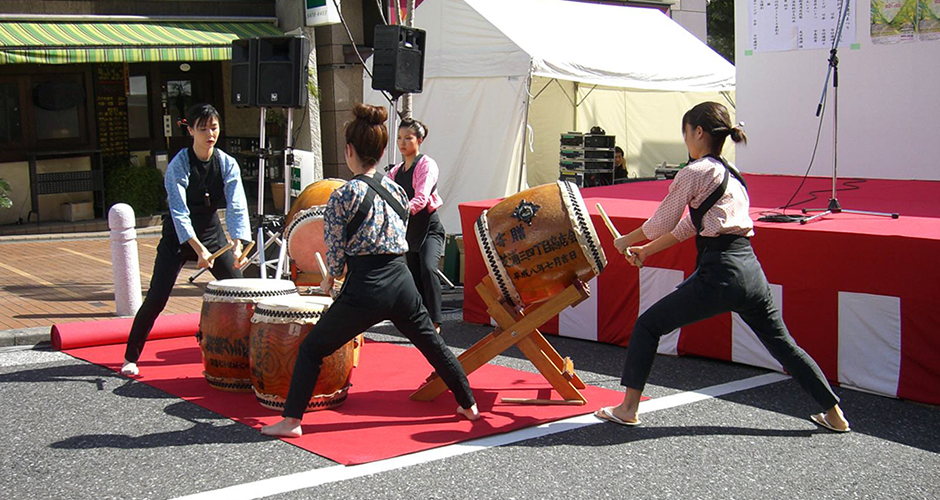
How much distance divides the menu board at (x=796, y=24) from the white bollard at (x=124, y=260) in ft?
22.4

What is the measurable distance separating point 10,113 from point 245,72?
6.36 meters

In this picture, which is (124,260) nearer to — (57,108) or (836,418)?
(836,418)

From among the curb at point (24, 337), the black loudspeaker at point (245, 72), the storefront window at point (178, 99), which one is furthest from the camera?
the storefront window at point (178, 99)

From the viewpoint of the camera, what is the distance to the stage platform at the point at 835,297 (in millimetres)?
5723

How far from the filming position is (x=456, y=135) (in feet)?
41.9

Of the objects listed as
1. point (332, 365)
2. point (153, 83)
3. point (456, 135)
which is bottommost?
Answer: point (332, 365)

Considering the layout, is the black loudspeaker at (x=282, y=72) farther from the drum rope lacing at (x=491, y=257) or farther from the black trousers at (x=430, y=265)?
the drum rope lacing at (x=491, y=257)

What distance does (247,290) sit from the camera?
5.83m

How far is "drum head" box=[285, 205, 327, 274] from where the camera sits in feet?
23.7

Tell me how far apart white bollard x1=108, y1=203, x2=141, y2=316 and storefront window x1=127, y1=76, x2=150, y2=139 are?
6850 millimetres

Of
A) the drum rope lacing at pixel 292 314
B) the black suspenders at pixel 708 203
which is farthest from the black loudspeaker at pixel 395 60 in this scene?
the black suspenders at pixel 708 203

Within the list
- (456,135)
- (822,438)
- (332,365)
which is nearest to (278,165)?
(456,135)

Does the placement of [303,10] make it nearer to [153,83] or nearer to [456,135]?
[153,83]

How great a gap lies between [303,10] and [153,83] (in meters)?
2.55
